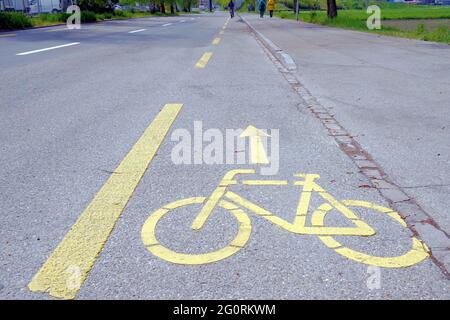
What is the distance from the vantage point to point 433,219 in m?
2.82

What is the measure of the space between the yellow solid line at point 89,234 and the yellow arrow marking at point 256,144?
0.93 metres

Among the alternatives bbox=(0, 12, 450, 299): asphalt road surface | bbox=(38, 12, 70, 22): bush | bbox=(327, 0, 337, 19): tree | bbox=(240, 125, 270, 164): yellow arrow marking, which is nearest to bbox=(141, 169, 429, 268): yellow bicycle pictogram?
bbox=(0, 12, 450, 299): asphalt road surface

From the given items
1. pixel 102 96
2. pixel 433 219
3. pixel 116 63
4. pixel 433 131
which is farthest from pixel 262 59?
pixel 433 219

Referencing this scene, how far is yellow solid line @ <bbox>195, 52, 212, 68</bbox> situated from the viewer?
10.2m

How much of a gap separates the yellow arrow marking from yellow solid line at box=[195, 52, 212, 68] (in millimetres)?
5579

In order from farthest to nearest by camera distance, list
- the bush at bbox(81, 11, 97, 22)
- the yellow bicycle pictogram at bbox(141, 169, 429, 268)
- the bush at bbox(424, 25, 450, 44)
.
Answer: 1. the bush at bbox(81, 11, 97, 22)
2. the bush at bbox(424, 25, 450, 44)
3. the yellow bicycle pictogram at bbox(141, 169, 429, 268)

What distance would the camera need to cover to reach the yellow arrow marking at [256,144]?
3.93m

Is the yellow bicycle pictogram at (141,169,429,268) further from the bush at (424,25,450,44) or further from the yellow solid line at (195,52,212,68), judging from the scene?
the bush at (424,25,450,44)

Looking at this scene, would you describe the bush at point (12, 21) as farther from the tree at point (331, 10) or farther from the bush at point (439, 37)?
the bush at point (439, 37)

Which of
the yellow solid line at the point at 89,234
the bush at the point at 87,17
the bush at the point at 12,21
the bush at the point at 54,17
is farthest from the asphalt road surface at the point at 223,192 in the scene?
the bush at the point at 87,17

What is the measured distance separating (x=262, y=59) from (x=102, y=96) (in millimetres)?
6073

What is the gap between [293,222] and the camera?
109 inches

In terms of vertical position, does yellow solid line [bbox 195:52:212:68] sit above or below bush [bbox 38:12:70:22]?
below
